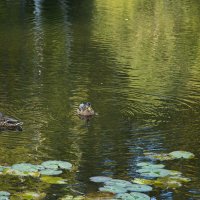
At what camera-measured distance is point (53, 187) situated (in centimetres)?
1116

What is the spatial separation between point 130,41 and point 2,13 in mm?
10727

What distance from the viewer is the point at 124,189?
10.7 m

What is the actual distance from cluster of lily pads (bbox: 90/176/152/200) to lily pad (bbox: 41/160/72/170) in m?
0.91

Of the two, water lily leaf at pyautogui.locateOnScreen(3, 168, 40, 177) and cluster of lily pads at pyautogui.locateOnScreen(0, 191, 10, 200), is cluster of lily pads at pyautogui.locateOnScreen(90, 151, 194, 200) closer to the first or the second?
water lily leaf at pyautogui.locateOnScreen(3, 168, 40, 177)

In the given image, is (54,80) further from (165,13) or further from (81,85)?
(165,13)

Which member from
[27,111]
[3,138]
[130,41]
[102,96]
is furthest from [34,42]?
[3,138]

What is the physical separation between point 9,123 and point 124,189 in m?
4.78

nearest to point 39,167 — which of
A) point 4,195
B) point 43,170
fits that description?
point 43,170

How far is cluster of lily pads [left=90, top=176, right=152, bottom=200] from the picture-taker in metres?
10.3

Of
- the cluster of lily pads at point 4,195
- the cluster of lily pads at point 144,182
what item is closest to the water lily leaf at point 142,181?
the cluster of lily pads at point 144,182

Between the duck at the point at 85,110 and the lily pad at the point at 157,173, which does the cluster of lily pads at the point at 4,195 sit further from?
the duck at the point at 85,110

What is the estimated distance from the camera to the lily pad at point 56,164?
1188 cm

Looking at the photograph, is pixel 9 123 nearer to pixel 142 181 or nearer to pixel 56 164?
pixel 56 164

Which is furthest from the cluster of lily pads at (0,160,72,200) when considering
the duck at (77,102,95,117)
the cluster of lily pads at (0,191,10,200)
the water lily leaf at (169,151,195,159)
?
the duck at (77,102,95,117)
